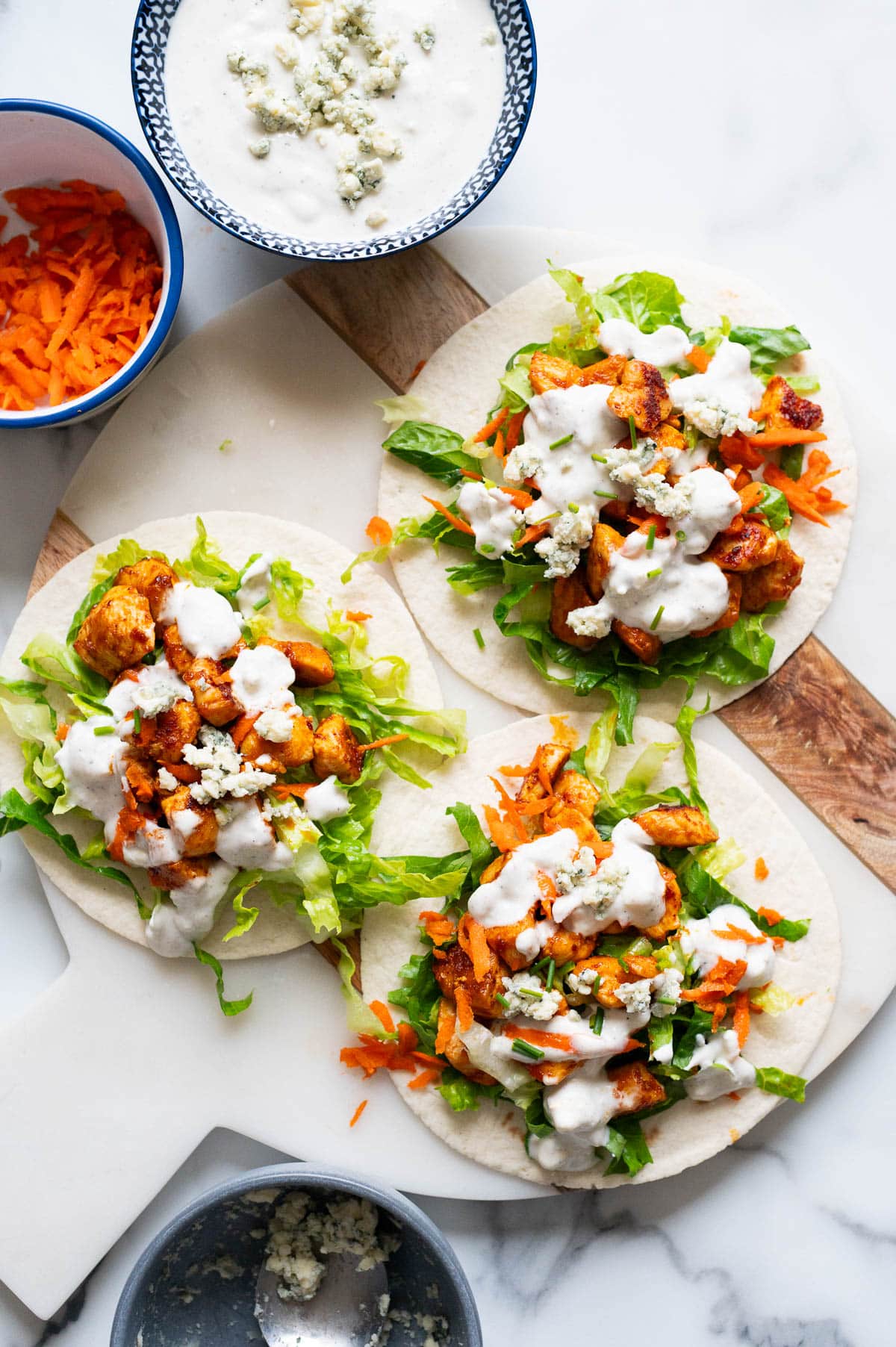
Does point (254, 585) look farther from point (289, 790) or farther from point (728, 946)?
point (728, 946)

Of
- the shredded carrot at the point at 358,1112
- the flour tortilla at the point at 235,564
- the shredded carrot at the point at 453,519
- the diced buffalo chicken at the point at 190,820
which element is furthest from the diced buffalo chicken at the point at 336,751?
the shredded carrot at the point at 358,1112

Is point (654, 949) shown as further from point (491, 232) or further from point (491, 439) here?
point (491, 232)

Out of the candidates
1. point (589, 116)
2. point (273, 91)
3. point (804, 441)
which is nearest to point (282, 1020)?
point (804, 441)

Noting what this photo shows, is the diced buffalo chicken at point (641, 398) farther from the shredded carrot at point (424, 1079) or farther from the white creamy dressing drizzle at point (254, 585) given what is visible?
the shredded carrot at point (424, 1079)

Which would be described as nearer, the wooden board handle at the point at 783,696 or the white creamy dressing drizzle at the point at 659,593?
the white creamy dressing drizzle at the point at 659,593

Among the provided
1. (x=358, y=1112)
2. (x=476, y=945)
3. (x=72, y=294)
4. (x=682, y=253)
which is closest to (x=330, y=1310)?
(x=358, y=1112)

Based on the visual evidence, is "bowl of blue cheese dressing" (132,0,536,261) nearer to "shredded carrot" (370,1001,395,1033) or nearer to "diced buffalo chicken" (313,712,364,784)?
"diced buffalo chicken" (313,712,364,784)
